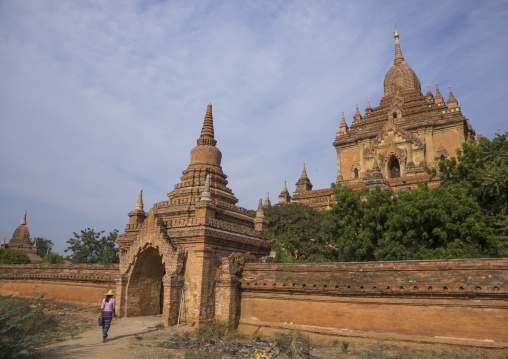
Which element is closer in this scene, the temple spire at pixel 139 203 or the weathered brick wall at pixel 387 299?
the weathered brick wall at pixel 387 299

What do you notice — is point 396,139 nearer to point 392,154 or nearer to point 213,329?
point 392,154

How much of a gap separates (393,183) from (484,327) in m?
22.5

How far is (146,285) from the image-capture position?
58.1 feet

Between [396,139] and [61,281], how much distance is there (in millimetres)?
32949

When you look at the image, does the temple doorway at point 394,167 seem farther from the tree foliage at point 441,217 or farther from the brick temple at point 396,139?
the tree foliage at point 441,217

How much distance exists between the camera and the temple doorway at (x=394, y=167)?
129 ft

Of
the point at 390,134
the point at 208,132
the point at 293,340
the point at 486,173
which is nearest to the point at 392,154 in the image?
the point at 390,134

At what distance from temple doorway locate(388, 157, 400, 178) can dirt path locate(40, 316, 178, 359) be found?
3098 cm

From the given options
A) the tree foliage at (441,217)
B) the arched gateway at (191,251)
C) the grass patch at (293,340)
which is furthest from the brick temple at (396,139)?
the grass patch at (293,340)

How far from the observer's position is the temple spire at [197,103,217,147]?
69.9 feet

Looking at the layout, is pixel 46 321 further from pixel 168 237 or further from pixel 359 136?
pixel 359 136

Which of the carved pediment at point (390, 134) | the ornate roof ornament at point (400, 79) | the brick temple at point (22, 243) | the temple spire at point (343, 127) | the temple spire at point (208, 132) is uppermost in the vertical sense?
the ornate roof ornament at point (400, 79)

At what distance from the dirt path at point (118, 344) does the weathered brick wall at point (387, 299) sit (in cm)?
374

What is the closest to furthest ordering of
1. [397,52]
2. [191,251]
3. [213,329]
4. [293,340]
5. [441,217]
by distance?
[293,340]
[213,329]
[191,251]
[441,217]
[397,52]
